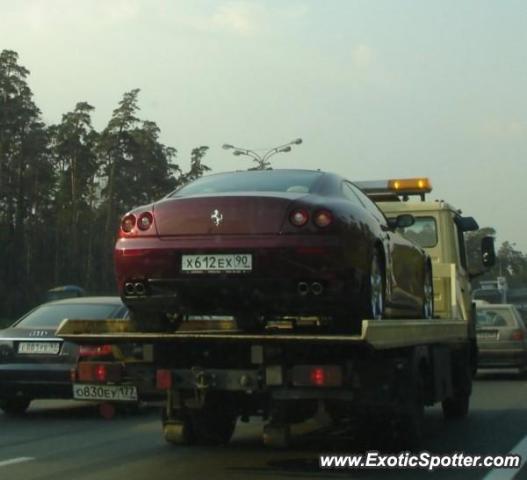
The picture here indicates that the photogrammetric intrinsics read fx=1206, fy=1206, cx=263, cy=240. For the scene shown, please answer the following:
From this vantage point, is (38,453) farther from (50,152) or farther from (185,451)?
(50,152)

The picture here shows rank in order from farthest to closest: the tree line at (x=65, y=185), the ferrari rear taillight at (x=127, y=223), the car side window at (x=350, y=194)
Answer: the tree line at (x=65, y=185), the car side window at (x=350, y=194), the ferrari rear taillight at (x=127, y=223)

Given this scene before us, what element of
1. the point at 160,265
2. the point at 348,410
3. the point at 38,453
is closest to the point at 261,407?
the point at 348,410

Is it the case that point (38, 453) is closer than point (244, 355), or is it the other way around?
point (244, 355)

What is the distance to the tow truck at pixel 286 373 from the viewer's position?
8.62m

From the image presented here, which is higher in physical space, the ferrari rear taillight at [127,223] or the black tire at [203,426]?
the ferrari rear taillight at [127,223]

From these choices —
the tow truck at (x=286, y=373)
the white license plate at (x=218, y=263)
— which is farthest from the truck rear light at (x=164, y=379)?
the white license plate at (x=218, y=263)

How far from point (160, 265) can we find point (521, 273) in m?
152

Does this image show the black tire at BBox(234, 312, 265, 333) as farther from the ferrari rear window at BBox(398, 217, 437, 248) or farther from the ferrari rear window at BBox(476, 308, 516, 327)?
the ferrari rear window at BBox(476, 308, 516, 327)

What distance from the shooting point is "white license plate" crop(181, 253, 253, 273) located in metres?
8.55

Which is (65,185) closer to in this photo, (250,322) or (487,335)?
(487,335)

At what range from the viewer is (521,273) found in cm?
15700

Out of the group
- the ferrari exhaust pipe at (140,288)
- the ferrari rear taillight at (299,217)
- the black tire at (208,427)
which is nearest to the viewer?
the ferrari rear taillight at (299,217)

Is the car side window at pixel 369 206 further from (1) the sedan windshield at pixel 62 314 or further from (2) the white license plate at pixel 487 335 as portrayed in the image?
(2) the white license plate at pixel 487 335

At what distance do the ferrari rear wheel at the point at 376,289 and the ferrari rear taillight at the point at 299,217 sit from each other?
719mm
